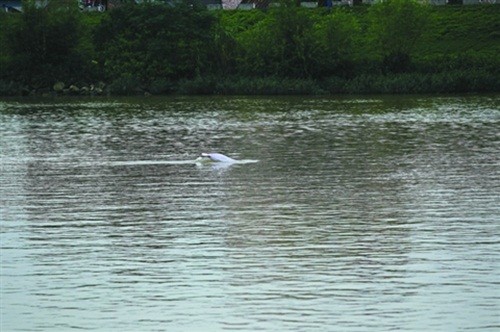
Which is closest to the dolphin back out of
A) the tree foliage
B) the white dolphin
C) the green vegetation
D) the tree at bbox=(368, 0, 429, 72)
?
the white dolphin

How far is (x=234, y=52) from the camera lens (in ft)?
262

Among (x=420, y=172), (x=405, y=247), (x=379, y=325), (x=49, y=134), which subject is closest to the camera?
(x=379, y=325)

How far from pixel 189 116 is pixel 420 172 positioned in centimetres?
2536

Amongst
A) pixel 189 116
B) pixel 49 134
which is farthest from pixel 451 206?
pixel 189 116

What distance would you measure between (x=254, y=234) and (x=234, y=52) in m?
58.9

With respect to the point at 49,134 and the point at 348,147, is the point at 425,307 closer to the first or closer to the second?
the point at 348,147

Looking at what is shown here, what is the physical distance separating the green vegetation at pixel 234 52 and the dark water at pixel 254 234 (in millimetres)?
33077

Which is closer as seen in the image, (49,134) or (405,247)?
(405,247)

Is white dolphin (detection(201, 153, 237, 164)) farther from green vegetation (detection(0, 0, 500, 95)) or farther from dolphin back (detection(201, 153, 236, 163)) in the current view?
green vegetation (detection(0, 0, 500, 95))

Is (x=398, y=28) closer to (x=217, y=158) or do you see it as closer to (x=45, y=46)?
(x=45, y=46)

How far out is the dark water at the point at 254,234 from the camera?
1592 cm

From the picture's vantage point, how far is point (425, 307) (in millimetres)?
15977

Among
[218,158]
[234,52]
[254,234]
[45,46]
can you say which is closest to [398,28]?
[234,52]

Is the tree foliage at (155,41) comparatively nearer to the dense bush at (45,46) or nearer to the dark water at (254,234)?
the dense bush at (45,46)
